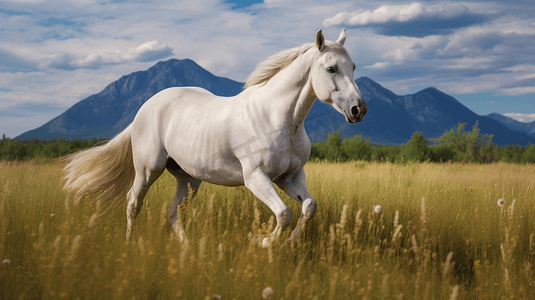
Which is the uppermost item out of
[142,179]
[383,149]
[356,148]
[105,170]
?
[105,170]

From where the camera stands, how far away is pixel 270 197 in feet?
10.3

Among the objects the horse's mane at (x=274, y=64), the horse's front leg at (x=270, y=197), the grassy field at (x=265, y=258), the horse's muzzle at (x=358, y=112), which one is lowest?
the grassy field at (x=265, y=258)

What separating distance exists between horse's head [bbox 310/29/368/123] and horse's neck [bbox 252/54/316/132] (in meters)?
0.10

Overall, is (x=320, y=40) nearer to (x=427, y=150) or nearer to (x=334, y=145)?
(x=334, y=145)

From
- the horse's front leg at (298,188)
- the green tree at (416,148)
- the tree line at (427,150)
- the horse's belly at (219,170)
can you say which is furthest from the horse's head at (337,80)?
the green tree at (416,148)

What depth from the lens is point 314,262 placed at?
317cm

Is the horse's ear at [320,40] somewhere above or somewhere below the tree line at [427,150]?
above

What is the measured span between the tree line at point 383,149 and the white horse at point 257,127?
15.0 meters

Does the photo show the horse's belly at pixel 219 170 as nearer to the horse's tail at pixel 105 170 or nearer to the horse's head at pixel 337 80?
the horse's head at pixel 337 80

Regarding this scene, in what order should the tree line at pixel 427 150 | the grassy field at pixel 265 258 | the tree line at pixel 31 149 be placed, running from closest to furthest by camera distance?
the grassy field at pixel 265 258, the tree line at pixel 427 150, the tree line at pixel 31 149

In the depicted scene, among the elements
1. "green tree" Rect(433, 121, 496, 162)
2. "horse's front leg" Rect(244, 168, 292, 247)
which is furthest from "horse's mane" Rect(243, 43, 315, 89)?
"green tree" Rect(433, 121, 496, 162)

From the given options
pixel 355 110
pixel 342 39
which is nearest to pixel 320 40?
pixel 342 39

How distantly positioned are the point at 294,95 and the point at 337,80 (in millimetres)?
431

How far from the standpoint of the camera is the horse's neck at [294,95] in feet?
10.5
